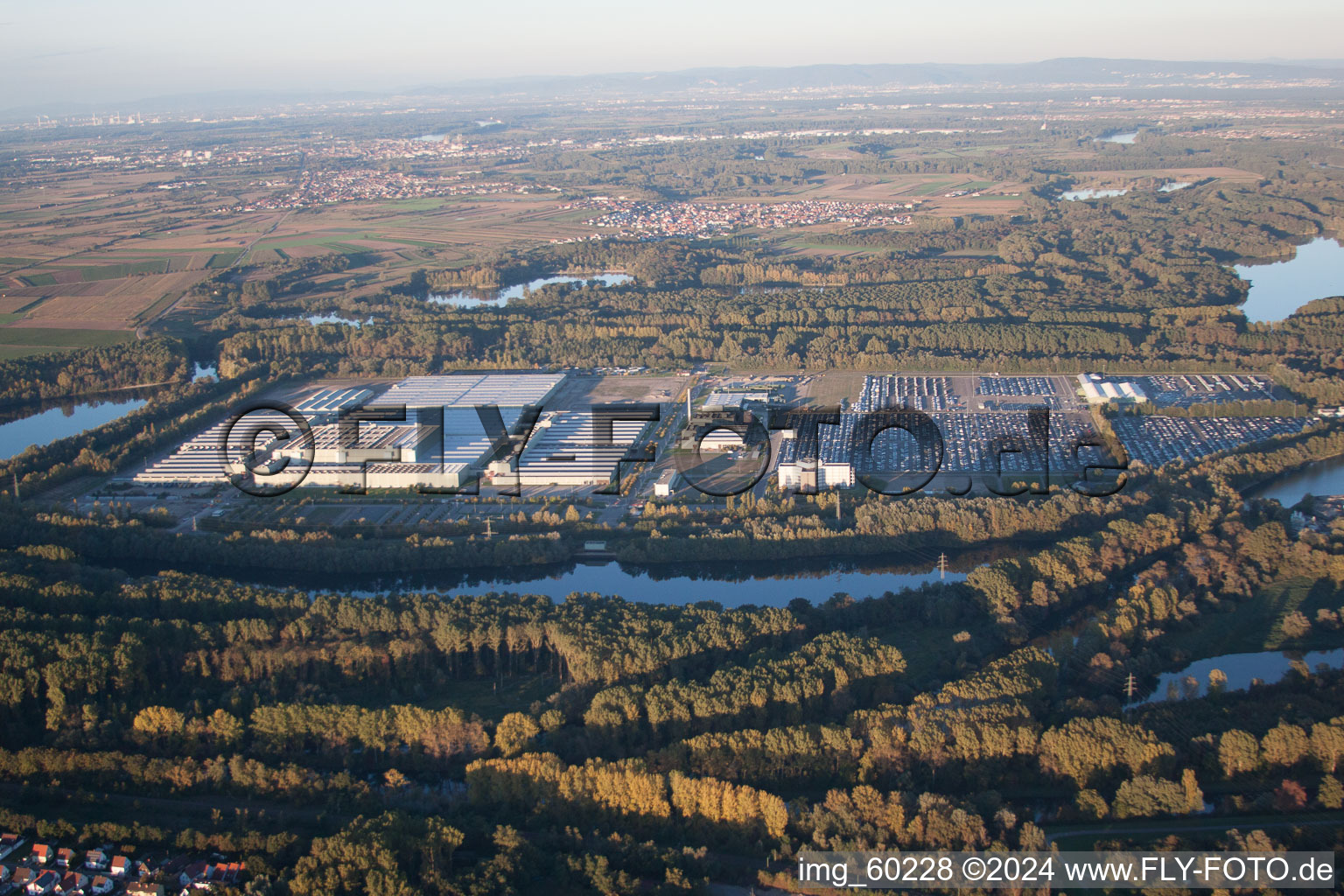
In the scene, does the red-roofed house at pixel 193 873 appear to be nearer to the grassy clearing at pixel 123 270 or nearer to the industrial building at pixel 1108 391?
the industrial building at pixel 1108 391

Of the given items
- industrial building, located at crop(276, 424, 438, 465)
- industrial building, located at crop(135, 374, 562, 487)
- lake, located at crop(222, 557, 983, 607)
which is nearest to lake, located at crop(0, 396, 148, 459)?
industrial building, located at crop(135, 374, 562, 487)

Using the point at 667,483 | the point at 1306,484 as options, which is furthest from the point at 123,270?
the point at 1306,484

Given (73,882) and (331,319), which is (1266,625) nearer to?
(73,882)

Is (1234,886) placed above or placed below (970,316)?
below

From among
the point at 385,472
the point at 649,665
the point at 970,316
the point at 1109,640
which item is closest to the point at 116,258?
the point at 385,472

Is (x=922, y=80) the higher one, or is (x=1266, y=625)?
(x=922, y=80)

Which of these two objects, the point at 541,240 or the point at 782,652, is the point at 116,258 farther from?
the point at 782,652

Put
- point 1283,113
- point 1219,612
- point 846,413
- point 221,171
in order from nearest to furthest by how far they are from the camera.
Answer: point 1219,612, point 846,413, point 221,171, point 1283,113
